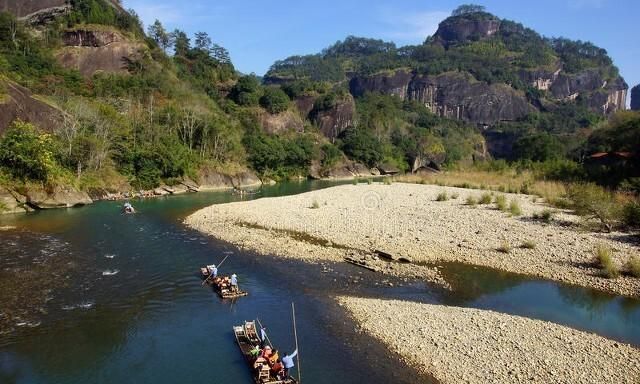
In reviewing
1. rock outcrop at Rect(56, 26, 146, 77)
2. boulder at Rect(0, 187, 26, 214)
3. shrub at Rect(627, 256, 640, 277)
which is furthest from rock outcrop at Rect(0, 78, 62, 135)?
shrub at Rect(627, 256, 640, 277)

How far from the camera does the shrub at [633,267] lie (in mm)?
25587

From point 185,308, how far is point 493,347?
14105 mm

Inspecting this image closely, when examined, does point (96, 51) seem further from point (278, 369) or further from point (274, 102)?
point (278, 369)

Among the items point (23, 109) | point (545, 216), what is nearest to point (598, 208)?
point (545, 216)

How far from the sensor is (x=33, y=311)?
20.9m

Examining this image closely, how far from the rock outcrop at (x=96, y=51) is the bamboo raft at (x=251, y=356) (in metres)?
91.8

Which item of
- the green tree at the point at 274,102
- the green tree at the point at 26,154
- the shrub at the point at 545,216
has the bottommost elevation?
the shrub at the point at 545,216

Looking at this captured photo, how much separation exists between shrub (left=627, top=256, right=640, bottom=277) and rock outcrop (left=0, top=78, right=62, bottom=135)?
204ft

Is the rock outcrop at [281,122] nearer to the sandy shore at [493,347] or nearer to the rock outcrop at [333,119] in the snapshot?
the rock outcrop at [333,119]

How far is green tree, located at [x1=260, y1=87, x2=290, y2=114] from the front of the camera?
391ft

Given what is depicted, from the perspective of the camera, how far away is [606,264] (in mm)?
26141

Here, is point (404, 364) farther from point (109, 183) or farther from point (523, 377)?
point (109, 183)

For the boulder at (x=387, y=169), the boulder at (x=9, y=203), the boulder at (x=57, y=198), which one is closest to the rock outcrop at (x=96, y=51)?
the boulder at (x=57, y=198)

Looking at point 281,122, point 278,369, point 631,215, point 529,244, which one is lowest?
point 278,369
